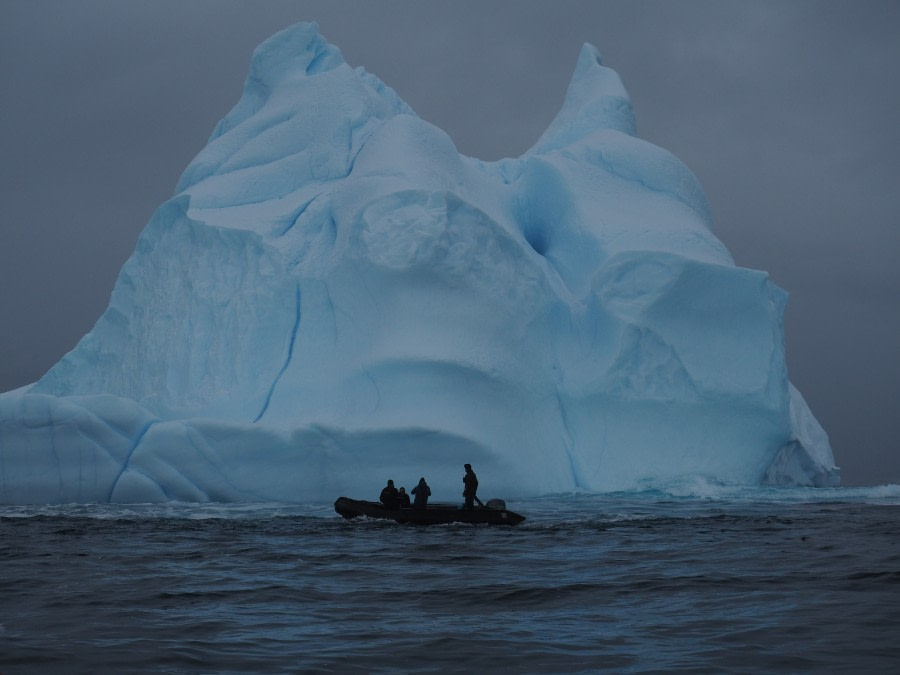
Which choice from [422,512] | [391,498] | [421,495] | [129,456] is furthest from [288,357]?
[422,512]

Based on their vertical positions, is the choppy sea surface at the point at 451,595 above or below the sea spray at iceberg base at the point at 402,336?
below

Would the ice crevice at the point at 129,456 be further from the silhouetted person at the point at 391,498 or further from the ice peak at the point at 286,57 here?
the ice peak at the point at 286,57

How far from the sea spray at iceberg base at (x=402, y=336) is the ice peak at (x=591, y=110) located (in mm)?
1185

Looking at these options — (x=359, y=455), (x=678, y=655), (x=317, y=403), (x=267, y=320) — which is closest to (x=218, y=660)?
(x=678, y=655)

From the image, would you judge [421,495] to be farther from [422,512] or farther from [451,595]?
[451,595]

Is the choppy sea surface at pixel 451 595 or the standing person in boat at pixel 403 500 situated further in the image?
the standing person in boat at pixel 403 500

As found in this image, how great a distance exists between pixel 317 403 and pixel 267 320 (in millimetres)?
2308

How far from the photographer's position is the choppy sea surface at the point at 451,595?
6285mm

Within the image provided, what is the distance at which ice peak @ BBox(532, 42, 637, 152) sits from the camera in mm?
24344

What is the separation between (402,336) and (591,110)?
29.5 feet

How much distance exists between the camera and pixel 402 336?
18438 millimetres

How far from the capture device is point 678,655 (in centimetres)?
630

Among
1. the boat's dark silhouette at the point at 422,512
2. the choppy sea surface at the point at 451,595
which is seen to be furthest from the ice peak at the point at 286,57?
the choppy sea surface at the point at 451,595

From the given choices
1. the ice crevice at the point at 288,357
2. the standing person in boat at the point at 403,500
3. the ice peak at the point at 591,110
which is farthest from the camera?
the ice peak at the point at 591,110
